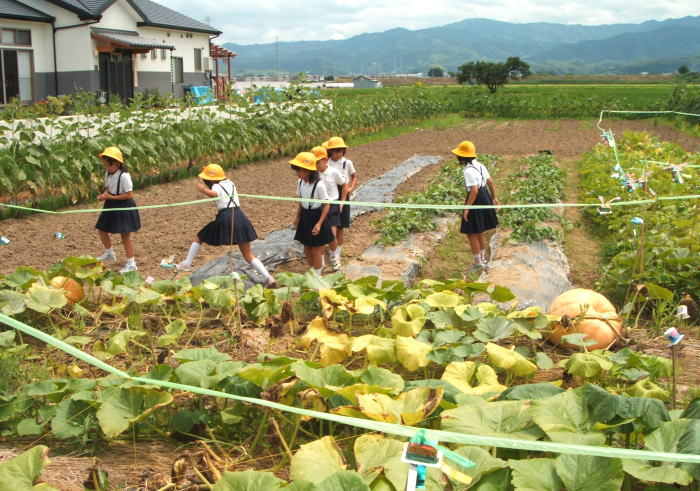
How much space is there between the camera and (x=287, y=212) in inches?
448

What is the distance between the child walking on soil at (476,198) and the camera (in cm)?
748

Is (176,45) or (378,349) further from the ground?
(176,45)

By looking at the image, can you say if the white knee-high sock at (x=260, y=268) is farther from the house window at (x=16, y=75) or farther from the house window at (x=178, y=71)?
the house window at (x=178, y=71)

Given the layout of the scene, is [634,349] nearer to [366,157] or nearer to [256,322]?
[256,322]

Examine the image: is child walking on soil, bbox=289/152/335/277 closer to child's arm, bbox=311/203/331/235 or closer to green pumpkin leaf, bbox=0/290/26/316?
child's arm, bbox=311/203/331/235

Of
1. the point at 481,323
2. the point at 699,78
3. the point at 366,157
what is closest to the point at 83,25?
the point at 366,157

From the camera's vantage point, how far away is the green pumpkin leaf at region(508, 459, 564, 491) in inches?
90.2

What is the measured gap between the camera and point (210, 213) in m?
11.2

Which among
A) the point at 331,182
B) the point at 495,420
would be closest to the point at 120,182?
the point at 331,182

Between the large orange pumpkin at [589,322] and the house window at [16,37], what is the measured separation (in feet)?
81.6

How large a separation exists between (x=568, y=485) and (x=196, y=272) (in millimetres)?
6024

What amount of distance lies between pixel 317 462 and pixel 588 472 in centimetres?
98

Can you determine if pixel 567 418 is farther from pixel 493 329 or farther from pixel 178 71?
pixel 178 71

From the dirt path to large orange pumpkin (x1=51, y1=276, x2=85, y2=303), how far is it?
2.65 metres
